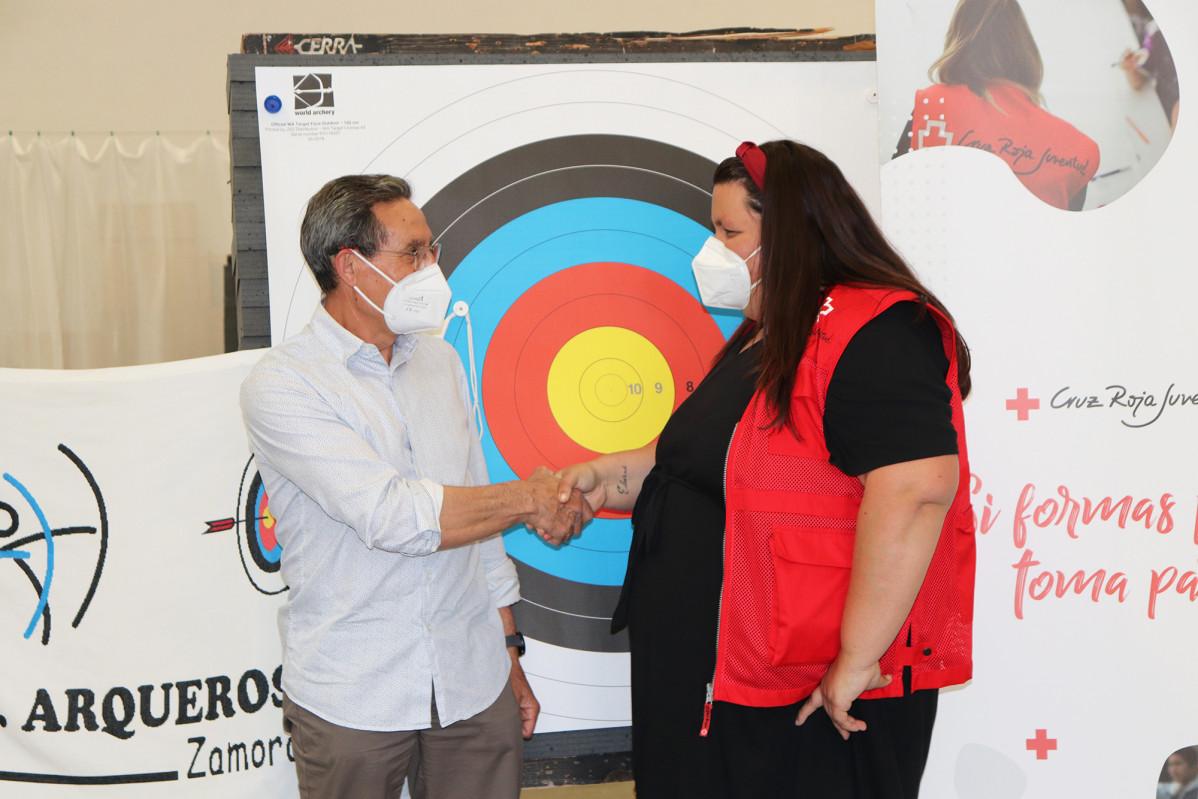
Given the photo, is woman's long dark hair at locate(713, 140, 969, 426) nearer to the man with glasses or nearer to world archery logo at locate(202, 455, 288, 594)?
the man with glasses

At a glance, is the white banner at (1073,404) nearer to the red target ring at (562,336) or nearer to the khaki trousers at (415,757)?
the red target ring at (562,336)

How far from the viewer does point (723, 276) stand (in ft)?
4.89

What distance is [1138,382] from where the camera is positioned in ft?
5.94

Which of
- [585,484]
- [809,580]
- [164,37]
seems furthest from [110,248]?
[809,580]

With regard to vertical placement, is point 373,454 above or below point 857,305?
below

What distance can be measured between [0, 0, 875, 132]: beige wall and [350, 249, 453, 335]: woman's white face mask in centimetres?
292

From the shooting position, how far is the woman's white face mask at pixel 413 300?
153 centimetres

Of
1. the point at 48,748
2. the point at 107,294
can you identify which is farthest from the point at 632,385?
the point at 107,294

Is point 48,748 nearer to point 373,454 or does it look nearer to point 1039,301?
point 373,454

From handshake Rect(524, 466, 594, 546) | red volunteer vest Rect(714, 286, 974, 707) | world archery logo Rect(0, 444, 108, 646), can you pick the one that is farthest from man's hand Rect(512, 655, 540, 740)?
world archery logo Rect(0, 444, 108, 646)

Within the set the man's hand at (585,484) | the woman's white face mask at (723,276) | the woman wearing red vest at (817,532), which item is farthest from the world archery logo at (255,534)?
the woman's white face mask at (723,276)

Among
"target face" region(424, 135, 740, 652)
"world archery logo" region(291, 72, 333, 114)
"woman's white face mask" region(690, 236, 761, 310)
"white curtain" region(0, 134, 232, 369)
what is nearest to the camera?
"woman's white face mask" region(690, 236, 761, 310)

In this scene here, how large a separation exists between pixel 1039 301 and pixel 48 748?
2.11 metres

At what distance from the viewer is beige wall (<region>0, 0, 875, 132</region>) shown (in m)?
3.92
